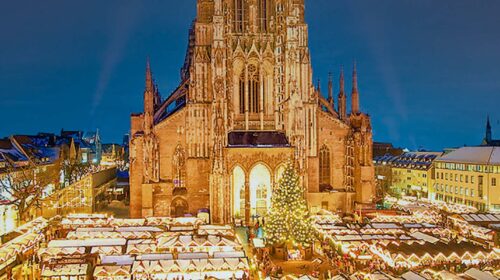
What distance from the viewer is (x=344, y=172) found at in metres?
53.4

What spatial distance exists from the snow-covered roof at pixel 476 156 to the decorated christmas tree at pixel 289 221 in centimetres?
3342

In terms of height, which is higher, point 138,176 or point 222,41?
point 222,41

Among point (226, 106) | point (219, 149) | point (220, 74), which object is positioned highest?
point (220, 74)

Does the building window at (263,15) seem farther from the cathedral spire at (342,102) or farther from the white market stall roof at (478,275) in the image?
the white market stall roof at (478,275)

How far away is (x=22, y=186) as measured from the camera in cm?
4612

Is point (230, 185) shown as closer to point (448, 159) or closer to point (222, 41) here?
point (222, 41)

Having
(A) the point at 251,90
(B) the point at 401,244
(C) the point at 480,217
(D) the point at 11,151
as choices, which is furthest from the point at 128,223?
(C) the point at 480,217

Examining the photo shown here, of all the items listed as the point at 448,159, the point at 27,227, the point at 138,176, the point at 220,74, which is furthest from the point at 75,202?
the point at 448,159

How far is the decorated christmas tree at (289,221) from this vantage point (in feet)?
116

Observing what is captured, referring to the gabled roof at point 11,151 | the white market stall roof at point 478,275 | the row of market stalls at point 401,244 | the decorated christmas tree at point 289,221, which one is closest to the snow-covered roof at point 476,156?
the row of market stalls at point 401,244

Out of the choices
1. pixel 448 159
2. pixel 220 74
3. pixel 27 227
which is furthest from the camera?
pixel 448 159

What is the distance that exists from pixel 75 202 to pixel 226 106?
2075 cm

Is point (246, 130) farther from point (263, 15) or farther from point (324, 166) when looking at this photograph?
point (263, 15)

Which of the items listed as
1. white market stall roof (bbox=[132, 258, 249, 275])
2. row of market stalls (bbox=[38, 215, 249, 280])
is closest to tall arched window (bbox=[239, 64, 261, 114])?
row of market stalls (bbox=[38, 215, 249, 280])
